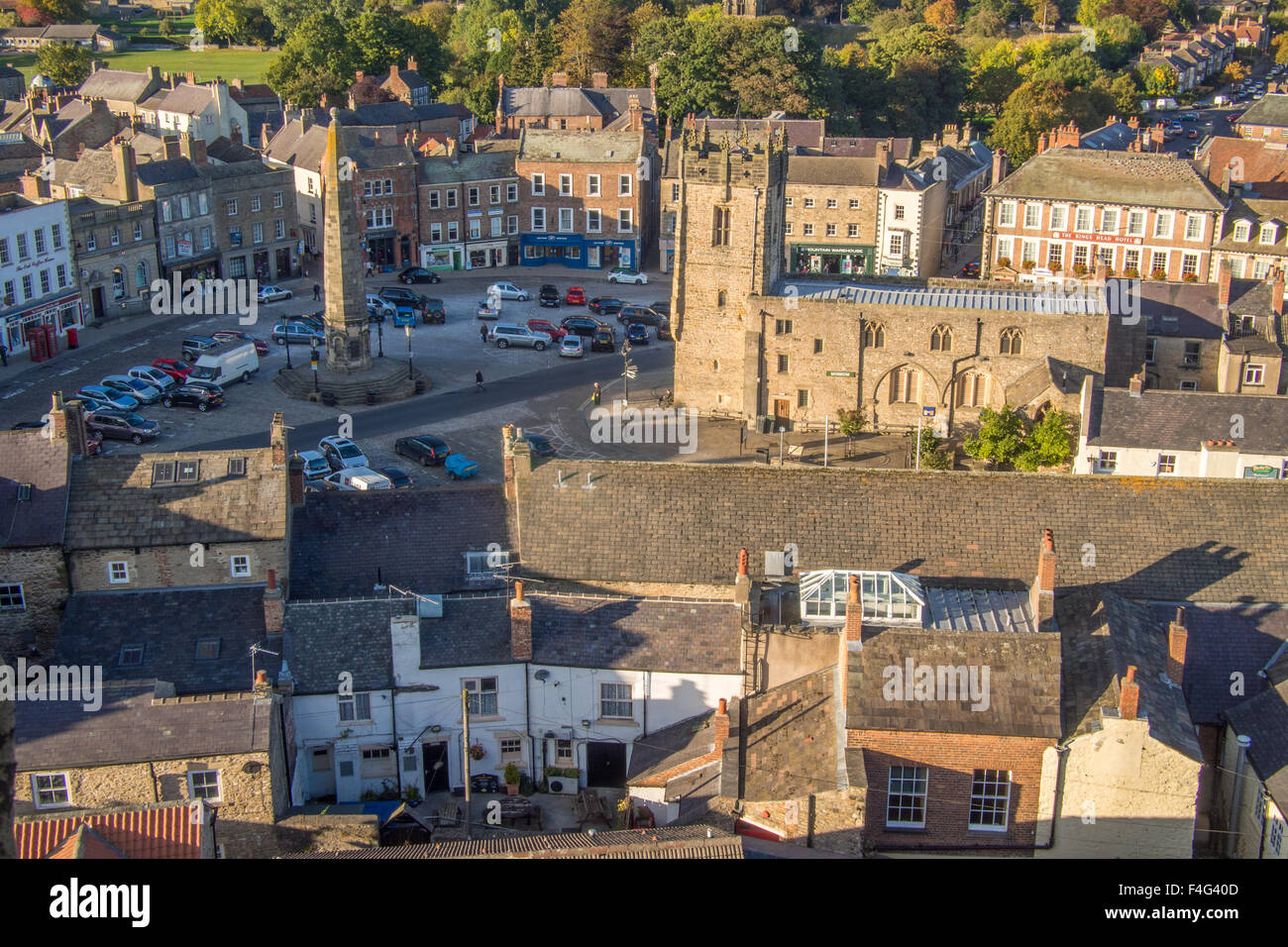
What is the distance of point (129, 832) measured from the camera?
75.2 ft

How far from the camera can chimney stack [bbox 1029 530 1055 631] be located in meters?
30.5

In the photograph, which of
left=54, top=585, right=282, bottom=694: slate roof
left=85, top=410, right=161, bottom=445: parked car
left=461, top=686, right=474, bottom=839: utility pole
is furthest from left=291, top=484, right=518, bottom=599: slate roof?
left=85, top=410, right=161, bottom=445: parked car

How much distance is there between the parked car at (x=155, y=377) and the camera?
206 ft

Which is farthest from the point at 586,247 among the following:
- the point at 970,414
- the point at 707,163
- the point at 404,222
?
the point at 970,414

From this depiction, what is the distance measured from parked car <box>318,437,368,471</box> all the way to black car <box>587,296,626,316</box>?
26.1m

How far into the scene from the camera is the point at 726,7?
4717 inches

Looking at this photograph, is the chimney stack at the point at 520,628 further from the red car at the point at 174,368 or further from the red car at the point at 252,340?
the red car at the point at 252,340

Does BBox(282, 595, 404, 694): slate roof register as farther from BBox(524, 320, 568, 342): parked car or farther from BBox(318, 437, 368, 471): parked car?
BBox(524, 320, 568, 342): parked car

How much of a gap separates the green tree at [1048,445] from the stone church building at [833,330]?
3.82 meters

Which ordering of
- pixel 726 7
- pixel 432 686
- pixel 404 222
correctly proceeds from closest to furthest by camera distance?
pixel 432 686 < pixel 404 222 < pixel 726 7

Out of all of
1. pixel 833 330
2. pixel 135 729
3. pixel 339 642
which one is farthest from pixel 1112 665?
pixel 833 330

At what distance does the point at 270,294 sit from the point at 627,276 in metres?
21.6
